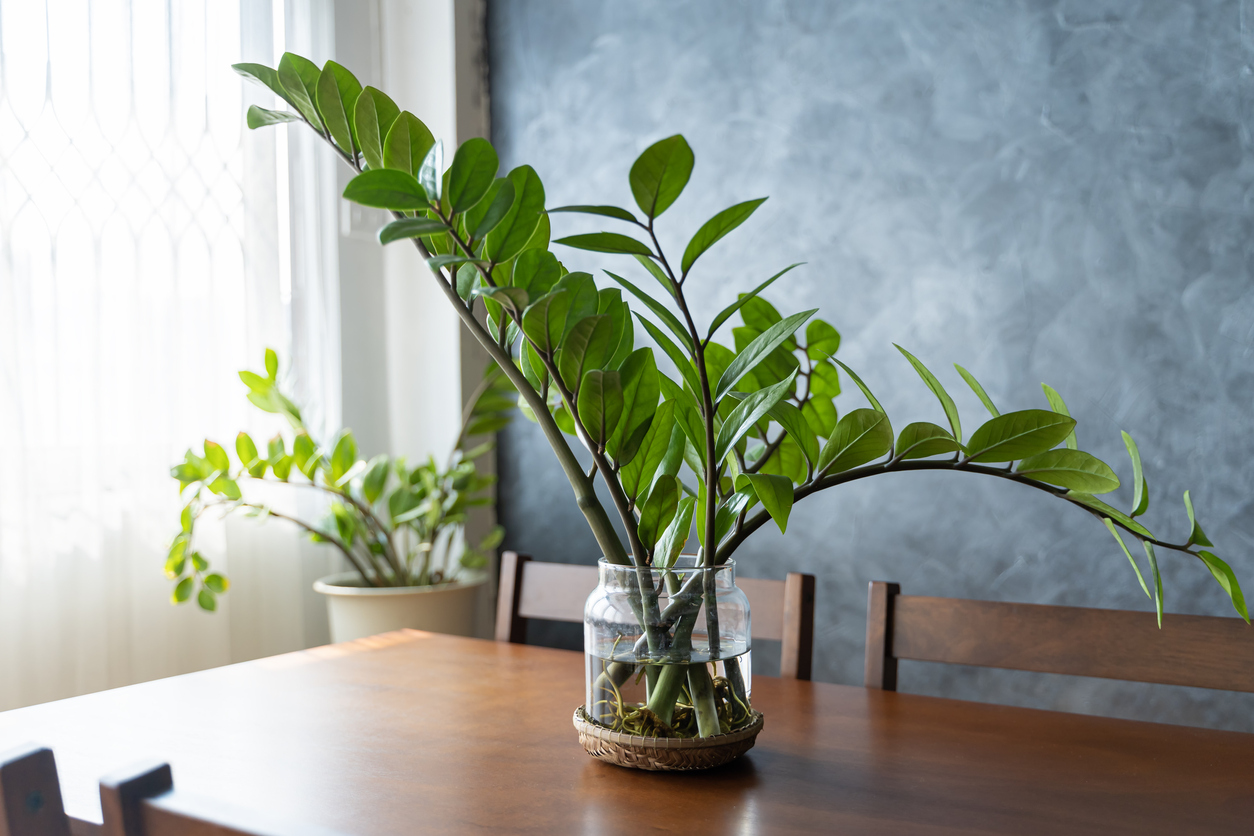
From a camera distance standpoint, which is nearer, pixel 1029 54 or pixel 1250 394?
pixel 1250 394

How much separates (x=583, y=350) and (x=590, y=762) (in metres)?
0.37

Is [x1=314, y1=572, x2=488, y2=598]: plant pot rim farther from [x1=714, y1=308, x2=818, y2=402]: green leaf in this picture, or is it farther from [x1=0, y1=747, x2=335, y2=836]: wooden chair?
[x1=0, y1=747, x2=335, y2=836]: wooden chair

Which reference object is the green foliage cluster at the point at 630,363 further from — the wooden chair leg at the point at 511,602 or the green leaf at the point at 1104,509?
the wooden chair leg at the point at 511,602

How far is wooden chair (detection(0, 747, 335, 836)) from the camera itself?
409 millimetres

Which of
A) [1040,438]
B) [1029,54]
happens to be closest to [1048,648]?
[1040,438]

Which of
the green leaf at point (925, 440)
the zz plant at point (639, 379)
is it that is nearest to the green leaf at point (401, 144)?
the zz plant at point (639, 379)

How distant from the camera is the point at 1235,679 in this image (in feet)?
3.24

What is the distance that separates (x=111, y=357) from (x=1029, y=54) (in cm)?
196

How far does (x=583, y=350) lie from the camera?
0.75 m

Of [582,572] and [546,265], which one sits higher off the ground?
[546,265]

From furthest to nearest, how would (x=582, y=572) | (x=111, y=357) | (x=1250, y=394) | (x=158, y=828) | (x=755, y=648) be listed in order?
1. (x=755, y=648)
2. (x=111, y=357)
3. (x=1250, y=394)
4. (x=582, y=572)
5. (x=158, y=828)

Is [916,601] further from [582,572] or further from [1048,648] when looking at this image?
[582,572]

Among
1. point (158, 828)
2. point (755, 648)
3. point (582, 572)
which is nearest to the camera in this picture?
point (158, 828)

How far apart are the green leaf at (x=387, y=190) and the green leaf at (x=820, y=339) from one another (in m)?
0.43
